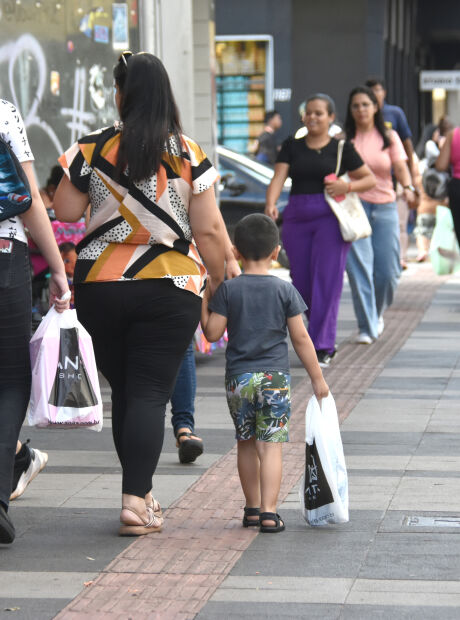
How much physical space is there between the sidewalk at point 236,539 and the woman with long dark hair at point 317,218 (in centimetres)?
158

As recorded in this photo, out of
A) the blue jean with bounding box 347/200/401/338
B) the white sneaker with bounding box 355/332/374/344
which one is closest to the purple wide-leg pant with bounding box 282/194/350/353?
the blue jean with bounding box 347/200/401/338

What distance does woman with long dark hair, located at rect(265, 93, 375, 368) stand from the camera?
998 cm

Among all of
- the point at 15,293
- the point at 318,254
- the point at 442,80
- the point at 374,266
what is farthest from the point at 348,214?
the point at 442,80

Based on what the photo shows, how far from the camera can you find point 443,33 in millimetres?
41219

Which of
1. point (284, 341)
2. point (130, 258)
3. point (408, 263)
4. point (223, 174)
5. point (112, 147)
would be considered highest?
point (112, 147)

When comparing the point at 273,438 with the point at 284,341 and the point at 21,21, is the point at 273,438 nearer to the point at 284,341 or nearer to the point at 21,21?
the point at 284,341

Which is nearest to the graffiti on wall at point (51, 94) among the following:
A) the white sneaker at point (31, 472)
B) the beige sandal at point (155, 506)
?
the white sneaker at point (31, 472)

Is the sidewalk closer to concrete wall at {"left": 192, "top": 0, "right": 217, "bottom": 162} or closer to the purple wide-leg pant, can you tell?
the purple wide-leg pant

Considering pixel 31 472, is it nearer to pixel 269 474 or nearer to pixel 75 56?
pixel 269 474

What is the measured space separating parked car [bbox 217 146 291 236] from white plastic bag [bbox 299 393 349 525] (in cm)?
1172

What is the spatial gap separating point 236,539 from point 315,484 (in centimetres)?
37

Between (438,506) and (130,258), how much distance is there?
5.34 ft

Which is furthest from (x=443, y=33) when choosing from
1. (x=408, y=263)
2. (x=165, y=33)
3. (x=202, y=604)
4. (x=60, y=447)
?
(x=202, y=604)

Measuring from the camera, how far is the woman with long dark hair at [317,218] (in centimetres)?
998
